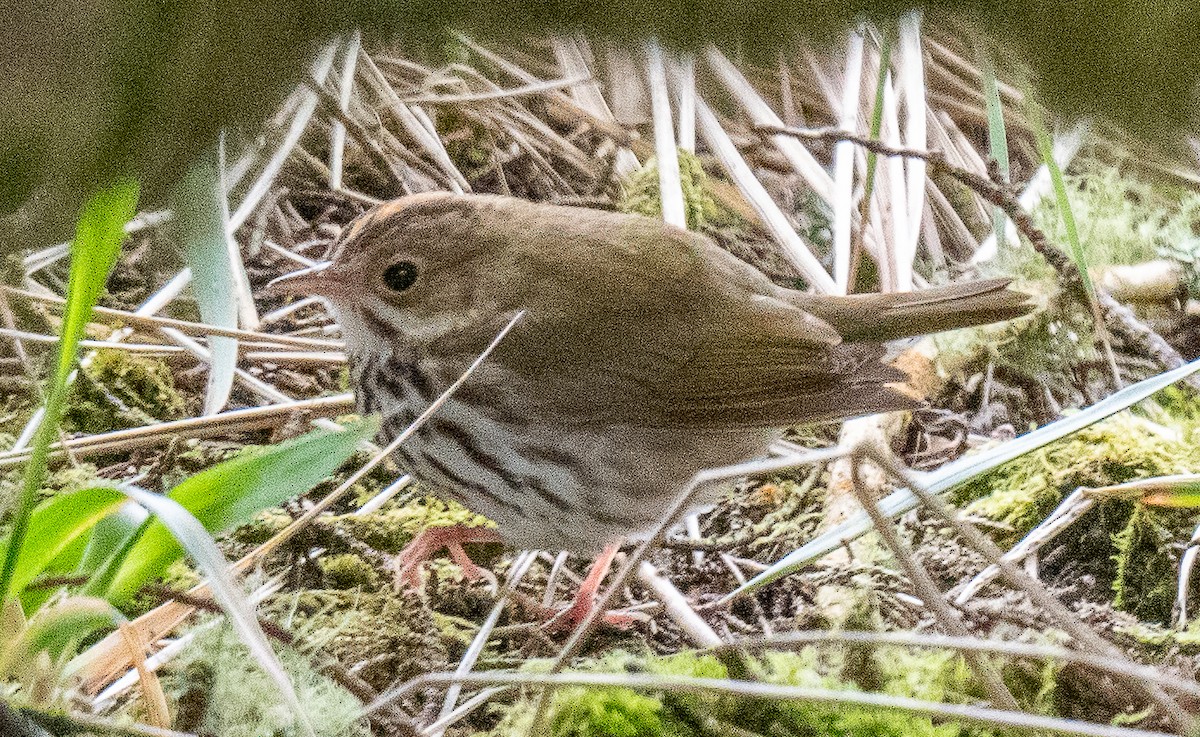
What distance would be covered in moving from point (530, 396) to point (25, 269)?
3.52 feet

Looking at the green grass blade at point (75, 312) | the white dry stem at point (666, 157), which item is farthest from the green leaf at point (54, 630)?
the white dry stem at point (666, 157)

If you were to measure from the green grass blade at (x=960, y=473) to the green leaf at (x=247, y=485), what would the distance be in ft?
2.05

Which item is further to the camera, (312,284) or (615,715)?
(312,284)

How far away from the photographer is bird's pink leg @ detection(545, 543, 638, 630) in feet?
6.31

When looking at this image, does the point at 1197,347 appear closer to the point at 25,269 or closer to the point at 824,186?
the point at 824,186

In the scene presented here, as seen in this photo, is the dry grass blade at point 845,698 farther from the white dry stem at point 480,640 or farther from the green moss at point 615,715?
the white dry stem at point 480,640

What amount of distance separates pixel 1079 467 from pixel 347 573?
1.28 metres

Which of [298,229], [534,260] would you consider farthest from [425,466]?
[298,229]

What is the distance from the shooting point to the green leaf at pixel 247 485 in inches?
52.1

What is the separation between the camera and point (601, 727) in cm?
116

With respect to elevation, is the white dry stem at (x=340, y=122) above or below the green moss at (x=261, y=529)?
above

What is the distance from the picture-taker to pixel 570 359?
193 cm

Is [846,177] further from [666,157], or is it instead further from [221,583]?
[221,583]

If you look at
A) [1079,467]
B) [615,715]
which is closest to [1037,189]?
[1079,467]
